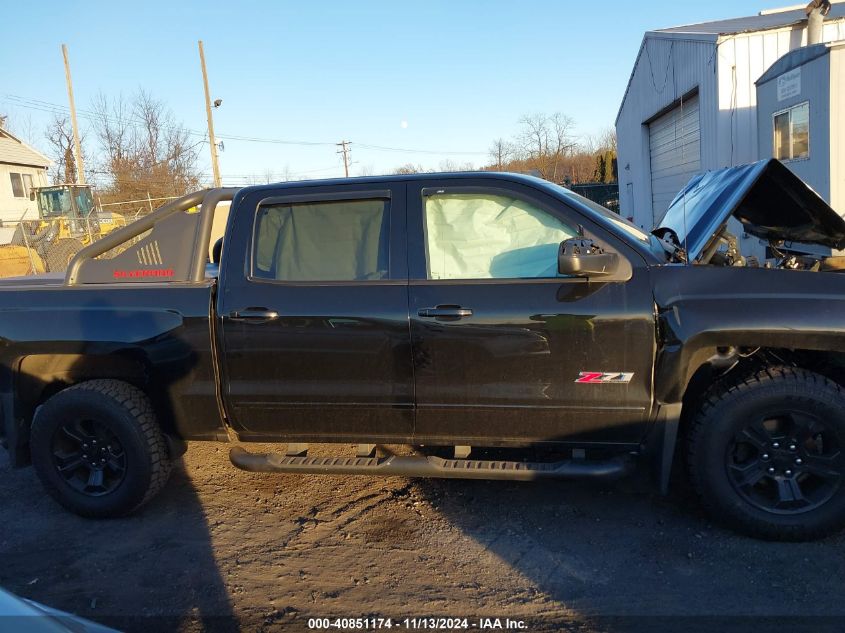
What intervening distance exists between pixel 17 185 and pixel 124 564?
41.5m

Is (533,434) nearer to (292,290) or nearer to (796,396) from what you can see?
(796,396)

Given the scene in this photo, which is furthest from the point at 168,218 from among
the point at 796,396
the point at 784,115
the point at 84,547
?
the point at 784,115

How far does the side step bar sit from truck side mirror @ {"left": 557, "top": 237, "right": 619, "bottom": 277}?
0.99 metres

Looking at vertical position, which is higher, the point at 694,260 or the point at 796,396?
the point at 694,260

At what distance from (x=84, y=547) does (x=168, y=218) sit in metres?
1.93

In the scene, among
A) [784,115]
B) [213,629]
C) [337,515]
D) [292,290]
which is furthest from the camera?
[784,115]

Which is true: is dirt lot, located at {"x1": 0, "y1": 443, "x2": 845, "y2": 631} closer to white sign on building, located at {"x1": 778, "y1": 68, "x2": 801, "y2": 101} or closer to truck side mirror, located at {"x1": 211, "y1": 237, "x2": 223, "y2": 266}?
truck side mirror, located at {"x1": 211, "y1": 237, "x2": 223, "y2": 266}

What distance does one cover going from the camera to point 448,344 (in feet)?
11.1

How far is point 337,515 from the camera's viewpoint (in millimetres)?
3828

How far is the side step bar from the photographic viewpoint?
332 cm

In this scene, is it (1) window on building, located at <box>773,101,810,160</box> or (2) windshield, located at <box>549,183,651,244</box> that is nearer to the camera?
(2) windshield, located at <box>549,183,651,244</box>

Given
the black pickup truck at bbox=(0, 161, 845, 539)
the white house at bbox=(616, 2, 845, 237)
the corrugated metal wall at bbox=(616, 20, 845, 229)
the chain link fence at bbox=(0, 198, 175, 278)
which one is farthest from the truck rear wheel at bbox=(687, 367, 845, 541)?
the chain link fence at bbox=(0, 198, 175, 278)

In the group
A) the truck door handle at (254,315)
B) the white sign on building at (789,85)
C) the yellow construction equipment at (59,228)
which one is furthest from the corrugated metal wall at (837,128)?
the yellow construction equipment at (59,228)

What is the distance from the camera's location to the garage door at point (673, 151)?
14203mm
